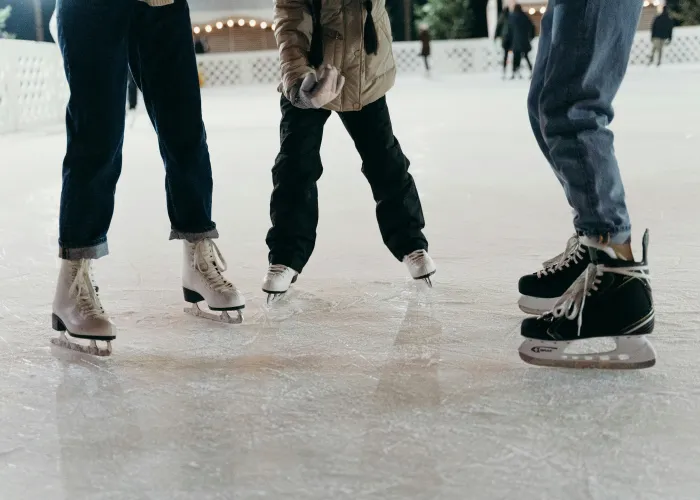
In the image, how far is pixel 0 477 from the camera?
0.82m

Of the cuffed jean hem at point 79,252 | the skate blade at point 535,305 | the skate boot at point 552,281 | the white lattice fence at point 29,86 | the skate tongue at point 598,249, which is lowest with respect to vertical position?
the white lattice fence at point 29,86

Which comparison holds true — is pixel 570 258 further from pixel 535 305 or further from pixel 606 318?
pixel 606 318

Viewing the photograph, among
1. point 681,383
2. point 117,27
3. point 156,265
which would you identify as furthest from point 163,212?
point 681,383

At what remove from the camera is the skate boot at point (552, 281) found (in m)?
1.28

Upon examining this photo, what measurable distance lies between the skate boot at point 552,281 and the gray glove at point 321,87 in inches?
17.7

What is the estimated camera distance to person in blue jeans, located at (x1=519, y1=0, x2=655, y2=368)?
41.5 inches

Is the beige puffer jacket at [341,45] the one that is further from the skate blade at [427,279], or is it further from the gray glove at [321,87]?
the skate blade at [427,279]

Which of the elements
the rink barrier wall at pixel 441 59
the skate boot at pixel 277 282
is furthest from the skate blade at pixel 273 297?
the rink barrier wall at pixel 441 59

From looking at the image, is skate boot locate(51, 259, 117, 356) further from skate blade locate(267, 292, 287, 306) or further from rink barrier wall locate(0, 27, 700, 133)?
rink barrier wall locate(0, 27, 700, 133)

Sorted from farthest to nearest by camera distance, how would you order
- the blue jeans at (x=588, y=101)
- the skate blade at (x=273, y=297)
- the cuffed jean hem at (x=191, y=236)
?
the skate blade at (x=273, y=297)
the cuffed jean hem at (x=191, y=236)
the blue jeans at (x=588, y=101)

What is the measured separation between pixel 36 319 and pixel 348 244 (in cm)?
78

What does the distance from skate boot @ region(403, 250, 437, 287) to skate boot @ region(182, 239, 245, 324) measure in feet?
1.19

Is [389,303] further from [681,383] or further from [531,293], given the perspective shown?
[681,383]

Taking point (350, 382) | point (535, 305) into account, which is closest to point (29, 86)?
point (535, 305)
